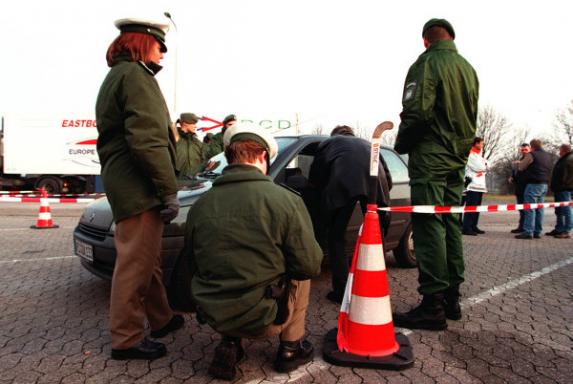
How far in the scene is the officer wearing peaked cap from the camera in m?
2.38

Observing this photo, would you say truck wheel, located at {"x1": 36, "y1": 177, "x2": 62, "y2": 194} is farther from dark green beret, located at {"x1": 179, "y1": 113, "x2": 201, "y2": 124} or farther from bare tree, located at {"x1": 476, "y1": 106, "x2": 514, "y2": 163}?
bare tree, located at {"x1": 476, "y1": 106, "x2": 514, "y2": 163}

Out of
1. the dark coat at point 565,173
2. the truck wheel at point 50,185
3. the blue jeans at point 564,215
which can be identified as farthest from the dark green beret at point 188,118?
the truck wheel at point 50,185

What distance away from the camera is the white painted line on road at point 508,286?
12.8 ft

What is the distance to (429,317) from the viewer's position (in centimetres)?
311

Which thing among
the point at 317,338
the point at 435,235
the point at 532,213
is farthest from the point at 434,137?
the point at 532,213

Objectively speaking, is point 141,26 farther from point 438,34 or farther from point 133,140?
point 438,34

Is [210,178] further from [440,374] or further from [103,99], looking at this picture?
[440,374]

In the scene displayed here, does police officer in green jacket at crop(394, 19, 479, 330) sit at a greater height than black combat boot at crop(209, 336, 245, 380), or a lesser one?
greater

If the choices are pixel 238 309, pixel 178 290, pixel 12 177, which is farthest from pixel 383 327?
pixel 12 177

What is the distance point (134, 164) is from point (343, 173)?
5.88 ft

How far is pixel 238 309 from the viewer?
2.15m

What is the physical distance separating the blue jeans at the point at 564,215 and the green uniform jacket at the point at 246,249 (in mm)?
8132

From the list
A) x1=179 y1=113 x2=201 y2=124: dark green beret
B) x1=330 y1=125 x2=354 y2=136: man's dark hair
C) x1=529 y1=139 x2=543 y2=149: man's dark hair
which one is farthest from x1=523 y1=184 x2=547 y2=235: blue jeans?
x1=179 y1=113 x2=201 y2=124: dark green beret

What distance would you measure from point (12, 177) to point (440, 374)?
2217cm
